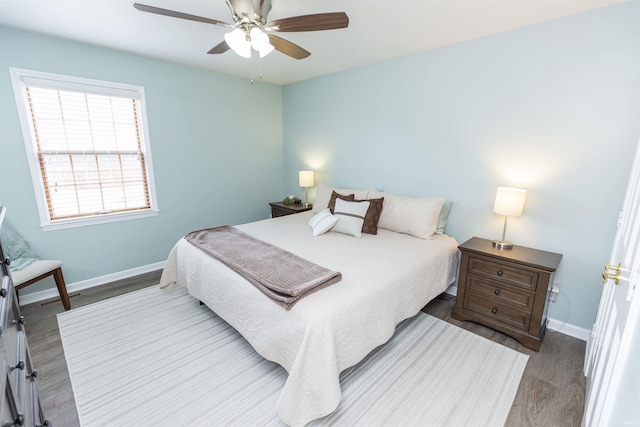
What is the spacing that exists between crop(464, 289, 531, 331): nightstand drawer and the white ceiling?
2251 mm

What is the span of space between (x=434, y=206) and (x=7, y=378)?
2.94m

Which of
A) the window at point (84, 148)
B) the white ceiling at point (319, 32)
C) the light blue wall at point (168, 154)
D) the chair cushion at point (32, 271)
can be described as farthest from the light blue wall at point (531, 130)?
the chair cushion at point (32, 271)

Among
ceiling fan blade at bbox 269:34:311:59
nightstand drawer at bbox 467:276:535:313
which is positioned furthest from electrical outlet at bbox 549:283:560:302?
ceiling fan blade at bbox 269:34:311:59

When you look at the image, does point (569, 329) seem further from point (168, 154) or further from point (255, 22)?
point (168, 154)

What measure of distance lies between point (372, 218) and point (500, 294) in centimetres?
130

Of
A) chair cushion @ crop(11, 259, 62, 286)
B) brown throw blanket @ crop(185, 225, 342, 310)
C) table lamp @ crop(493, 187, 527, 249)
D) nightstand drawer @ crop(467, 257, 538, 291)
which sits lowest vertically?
chair cushion @ crop(11, 259, 62, 286)

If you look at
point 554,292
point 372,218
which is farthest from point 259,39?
point 554,292

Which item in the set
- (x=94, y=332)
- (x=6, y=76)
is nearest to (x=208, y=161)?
(x=6, y=76)

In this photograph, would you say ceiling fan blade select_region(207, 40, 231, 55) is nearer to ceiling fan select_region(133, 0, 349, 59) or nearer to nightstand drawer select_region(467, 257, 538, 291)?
ceiling fan select_region(133, 0, 349, 59)

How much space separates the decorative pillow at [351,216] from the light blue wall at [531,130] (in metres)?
0.69

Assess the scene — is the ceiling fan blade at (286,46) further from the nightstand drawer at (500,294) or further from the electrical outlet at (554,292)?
the electrical outlet at (554,292)

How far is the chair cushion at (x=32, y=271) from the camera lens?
230 cm

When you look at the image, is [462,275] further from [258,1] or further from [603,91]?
[258,1]

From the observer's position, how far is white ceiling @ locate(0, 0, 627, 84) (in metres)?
2.01
